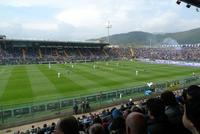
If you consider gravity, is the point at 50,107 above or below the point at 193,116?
below

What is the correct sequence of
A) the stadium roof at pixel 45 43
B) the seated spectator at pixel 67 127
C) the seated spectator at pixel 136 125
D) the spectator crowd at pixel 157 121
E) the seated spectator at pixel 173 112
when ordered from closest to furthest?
the spectator crowd at pixel 157 121 < the seated spectator at pixel 67 127 < the seated spectator at pixel 136 125 < the seated spectator at pixel 173 112 < the stadium roof at pixel 45 43

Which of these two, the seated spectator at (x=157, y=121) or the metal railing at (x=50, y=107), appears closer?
the seated spectator at (x=157, y=121)

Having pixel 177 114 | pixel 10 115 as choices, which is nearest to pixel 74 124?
pixel 177 114

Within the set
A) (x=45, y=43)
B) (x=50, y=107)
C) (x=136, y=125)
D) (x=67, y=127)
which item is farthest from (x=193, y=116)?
(x=45, y=43)

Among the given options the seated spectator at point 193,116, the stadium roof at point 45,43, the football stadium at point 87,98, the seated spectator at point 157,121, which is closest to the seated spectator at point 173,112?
the football stadium at point 87,98

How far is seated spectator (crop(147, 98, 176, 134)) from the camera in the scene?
4.59 m

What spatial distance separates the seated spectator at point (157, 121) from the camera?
181 inches

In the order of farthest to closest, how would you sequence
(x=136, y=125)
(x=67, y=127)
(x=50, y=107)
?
(x=50, y=107), (x=136, y=125), (x=67, y=127)

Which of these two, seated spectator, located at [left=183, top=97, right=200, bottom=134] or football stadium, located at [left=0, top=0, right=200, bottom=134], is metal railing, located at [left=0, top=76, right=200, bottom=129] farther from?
seated spectator, located at [left=183, top=97, right=200, bottom=134]

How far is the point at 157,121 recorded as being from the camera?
4.77 m

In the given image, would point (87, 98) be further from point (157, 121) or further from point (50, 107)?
point (157, 121)

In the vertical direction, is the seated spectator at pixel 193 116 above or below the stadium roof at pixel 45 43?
below

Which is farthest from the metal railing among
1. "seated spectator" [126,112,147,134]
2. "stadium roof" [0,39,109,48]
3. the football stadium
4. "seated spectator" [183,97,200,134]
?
"stadium roof" [0,39,109,48]

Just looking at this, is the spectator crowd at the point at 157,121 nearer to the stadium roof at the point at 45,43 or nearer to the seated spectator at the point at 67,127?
the seated spectator at the point at 67,127
